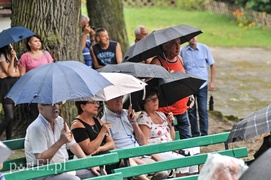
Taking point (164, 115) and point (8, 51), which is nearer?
point (164, 115)

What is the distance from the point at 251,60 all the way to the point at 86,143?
15467 mm

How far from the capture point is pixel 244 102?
15805 mm

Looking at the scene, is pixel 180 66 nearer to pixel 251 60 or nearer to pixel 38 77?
pixel 38 77

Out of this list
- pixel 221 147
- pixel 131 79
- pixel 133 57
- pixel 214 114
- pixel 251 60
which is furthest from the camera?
pixel 251 60

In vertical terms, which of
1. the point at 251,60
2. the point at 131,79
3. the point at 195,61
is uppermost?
the point at 131,79

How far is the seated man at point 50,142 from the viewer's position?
21.0 ft

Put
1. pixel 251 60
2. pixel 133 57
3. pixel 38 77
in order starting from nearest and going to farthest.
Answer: pixel 38 77 < pixel 133 57 < pixel 251 60

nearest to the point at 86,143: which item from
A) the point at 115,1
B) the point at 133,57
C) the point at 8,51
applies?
the point at 133,57

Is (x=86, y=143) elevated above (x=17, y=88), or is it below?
below

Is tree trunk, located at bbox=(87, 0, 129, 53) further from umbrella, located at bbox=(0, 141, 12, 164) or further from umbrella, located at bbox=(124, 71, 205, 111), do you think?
umbrella, located at bbox=(0, 141, 12, 164)

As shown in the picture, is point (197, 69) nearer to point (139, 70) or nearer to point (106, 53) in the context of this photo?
point (106, 53)

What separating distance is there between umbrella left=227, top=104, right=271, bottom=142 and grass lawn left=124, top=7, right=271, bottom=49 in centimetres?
1868

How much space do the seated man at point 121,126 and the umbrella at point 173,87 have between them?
0.54 metres

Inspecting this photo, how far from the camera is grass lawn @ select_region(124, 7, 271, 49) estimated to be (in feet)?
84.4
